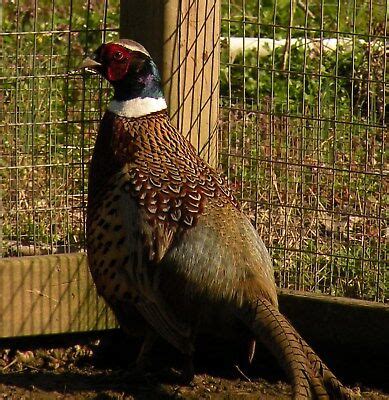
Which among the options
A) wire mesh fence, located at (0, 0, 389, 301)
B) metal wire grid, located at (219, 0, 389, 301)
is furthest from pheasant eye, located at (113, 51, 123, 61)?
metal wire grid, located at (219, 0, 389, 301)

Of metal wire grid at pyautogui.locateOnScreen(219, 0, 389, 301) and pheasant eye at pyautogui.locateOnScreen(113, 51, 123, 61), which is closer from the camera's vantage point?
pheasant eye at pyautogui.locateOnScreen(113, 51, 123, 61)

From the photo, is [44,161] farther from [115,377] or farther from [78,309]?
[115,377]

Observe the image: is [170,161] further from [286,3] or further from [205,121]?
[286,3]

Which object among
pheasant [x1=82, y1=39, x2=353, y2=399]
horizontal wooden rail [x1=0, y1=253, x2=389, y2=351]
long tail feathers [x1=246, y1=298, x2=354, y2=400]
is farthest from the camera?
horizontal wooden rail [x1=0, y1=253, x2=389, y2=351]

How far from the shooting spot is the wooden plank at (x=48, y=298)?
550cm

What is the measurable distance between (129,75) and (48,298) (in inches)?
45.8

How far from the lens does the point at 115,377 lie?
545 centimetres

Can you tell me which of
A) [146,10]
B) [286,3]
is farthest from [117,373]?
[286,3]

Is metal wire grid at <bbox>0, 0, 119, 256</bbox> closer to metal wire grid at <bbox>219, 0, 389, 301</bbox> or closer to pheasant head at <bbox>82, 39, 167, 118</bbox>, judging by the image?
Answer: pheasant head at <bbox>82, 39, 167, 118</bbox>

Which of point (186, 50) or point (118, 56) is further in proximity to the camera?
point (186, 50)

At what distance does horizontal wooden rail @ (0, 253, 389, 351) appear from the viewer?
5348mm

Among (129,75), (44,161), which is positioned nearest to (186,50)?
(129,75)

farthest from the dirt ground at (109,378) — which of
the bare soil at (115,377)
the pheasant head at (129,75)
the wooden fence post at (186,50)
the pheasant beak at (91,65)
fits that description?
the pheasant beak at (91,65)

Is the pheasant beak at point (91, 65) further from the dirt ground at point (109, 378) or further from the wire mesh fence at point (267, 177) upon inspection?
the dirt ground at point (109, 378)
